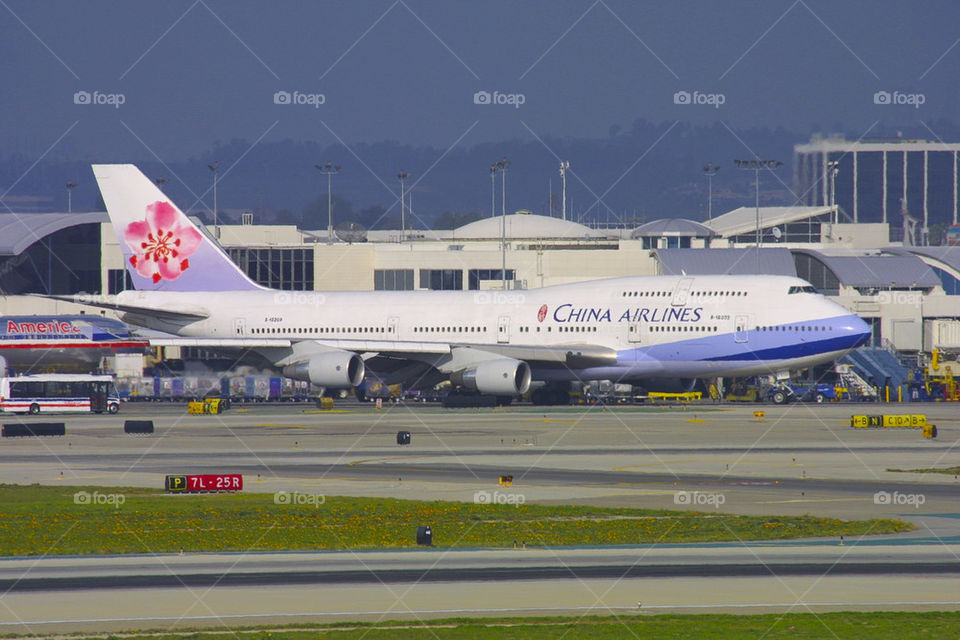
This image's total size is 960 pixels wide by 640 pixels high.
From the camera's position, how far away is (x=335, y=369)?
69.6 m

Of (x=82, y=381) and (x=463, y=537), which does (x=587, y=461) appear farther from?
(x=82, y=381)

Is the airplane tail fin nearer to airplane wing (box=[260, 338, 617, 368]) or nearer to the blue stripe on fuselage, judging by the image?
airplane wing (box=[260, 338, 617, 368])

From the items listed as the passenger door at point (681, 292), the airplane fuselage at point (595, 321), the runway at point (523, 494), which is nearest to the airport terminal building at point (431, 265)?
the airplane fuselage at point (595, 321)

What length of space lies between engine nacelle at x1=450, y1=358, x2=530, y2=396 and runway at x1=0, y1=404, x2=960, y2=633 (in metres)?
1.80

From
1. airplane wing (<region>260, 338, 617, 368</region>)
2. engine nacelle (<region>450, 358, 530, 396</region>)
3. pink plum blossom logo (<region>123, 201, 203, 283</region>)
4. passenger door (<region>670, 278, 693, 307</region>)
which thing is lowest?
engine nacelle (<region>450, 358, 530, 396</region>)

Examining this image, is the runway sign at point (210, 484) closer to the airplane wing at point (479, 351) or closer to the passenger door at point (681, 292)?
the airplane wing at point (479, 351)

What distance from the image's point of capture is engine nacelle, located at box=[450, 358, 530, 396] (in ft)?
221

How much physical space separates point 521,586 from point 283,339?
180 ft

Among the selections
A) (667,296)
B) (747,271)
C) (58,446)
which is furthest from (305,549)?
(747,271)

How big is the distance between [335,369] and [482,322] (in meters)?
9.36

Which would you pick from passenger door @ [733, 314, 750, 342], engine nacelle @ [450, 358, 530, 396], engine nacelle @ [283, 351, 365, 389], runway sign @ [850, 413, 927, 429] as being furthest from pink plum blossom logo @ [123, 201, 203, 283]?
runway sign @ [850, 413, 927, 429]

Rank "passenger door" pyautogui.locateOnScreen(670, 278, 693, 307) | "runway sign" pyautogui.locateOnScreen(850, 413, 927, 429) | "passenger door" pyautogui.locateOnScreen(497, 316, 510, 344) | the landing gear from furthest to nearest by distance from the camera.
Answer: the landing gear → "passenger door" pyautogui.locateOnScreen(497, 316, 510, 344) → "passenger door" pyautogui.locateOnScreen(670, 278, 693, 307) → "runway sign" pyautogui.locateOnScreen(850, 413, 927, 429)

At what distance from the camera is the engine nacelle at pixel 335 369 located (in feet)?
228

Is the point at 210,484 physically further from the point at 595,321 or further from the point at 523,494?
the point at 595,321
